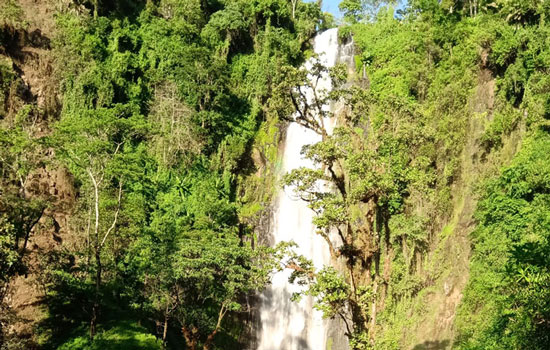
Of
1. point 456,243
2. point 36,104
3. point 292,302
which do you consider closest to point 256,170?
point 292,302

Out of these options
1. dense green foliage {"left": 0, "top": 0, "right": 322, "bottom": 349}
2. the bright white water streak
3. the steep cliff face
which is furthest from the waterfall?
the steep cliff face

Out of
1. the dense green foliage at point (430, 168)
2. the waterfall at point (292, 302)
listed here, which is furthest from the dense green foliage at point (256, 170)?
the waterfall at point (292, 302)

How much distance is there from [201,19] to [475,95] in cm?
1890

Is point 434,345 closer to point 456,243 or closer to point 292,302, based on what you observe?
point 456,243

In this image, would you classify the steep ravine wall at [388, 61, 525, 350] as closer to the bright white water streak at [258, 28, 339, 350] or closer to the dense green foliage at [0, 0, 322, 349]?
the bright white water streak at [258, 28, 339, 350]

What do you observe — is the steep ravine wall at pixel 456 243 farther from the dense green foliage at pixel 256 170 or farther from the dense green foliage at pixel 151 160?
the dense green foliage at pixel 151 160

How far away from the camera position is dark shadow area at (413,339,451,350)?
54.9 feet

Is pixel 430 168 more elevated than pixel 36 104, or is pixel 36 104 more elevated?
pixel 36 104

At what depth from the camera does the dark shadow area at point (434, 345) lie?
54.9 ft

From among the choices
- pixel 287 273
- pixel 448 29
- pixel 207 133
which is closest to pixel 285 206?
pixel 287 273

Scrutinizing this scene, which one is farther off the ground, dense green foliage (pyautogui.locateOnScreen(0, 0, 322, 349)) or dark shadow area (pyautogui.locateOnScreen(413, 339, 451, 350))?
dense green foliage (pyautogui.locateOnScreen(0, 0, 322, 349))

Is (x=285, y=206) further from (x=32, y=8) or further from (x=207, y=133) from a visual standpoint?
(x=32, y=8)

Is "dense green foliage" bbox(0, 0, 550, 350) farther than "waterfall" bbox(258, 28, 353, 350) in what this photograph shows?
No

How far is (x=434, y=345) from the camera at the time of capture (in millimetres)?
17250
